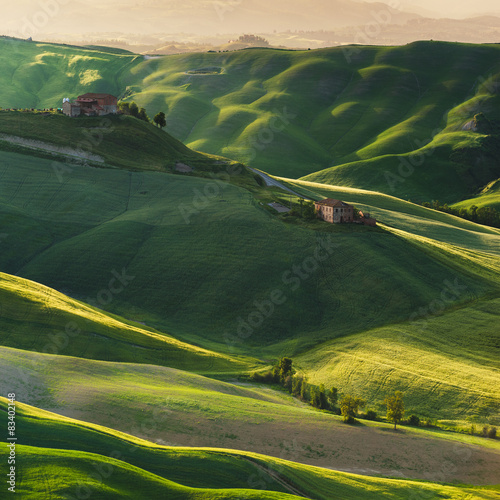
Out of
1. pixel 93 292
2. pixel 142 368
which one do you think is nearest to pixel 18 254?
pixel 93 292

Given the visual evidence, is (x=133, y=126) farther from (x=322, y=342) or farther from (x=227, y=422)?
(x=227, y=422)

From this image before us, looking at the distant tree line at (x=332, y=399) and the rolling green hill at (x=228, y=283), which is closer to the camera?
the distant tree line at (x=332, y=399)

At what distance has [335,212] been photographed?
365 feet

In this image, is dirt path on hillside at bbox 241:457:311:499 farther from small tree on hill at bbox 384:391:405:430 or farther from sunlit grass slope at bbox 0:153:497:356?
sunlit grass slope at bbox 0:153:497:356

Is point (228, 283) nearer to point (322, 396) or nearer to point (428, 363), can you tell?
point (322, 396)

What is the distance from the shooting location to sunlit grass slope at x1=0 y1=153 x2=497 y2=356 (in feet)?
293

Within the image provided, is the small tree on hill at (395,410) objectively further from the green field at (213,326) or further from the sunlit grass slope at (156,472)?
the sunlit grass slope at (156,472)

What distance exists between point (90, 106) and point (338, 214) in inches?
3108

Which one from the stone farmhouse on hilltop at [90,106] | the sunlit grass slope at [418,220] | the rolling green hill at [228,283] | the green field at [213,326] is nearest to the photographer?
the green field at [213,326]

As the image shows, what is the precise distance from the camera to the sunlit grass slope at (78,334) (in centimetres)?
6456

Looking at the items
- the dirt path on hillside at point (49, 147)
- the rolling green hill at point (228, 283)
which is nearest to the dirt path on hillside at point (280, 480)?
the rolling green hill at point (228, 283)

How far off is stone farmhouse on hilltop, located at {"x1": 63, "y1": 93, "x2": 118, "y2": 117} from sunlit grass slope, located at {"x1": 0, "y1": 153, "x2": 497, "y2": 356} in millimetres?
34866

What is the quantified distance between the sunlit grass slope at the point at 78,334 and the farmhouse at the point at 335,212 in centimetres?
4326

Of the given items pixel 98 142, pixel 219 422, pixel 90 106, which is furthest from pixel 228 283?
pixel 90 106
